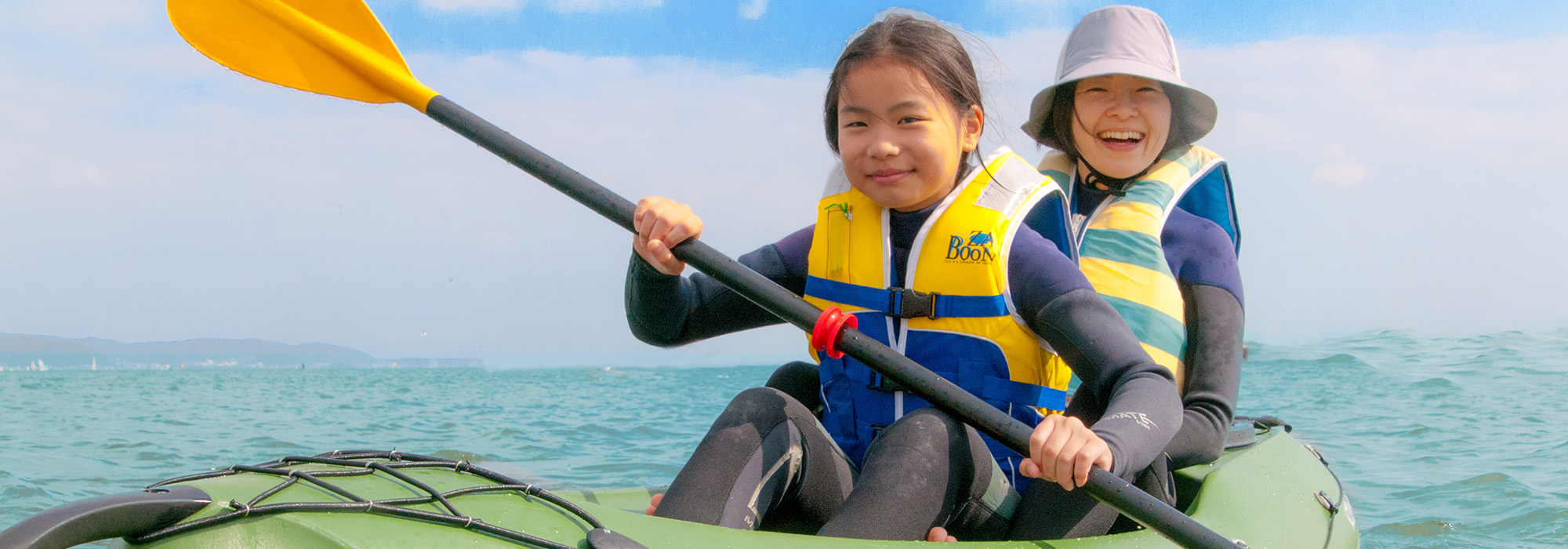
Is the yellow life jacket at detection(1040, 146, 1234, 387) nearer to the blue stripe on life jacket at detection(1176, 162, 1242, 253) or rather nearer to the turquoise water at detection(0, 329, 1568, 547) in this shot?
the blue stripe on life jacket at detection(1176, 162, 1242, 253)

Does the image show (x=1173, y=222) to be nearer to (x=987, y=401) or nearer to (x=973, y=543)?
(x=987, y=401)

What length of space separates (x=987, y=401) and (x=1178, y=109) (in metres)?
1.49

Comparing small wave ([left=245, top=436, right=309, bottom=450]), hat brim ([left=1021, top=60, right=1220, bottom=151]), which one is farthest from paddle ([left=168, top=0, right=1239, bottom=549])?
small wave ([left=245, top=436, right=309, bottom=450])

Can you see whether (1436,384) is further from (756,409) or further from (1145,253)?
(756,409)

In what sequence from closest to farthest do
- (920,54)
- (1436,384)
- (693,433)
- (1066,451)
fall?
(1066,451) < (920,54) < (693,433) < (1436,384)

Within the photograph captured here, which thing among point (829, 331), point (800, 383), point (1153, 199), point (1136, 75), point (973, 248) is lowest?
point (800, 383)

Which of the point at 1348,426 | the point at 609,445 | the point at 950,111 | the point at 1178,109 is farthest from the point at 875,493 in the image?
the point at 1348,426

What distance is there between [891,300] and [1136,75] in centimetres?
119

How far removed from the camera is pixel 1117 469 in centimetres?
144

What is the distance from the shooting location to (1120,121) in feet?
8.73

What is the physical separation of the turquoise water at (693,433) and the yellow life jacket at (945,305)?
8.21ft

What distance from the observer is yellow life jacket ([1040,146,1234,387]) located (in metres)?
2.45

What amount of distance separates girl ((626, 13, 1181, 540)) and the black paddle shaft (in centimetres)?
4

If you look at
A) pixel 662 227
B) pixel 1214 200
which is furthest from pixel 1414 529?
pixel 662 227
